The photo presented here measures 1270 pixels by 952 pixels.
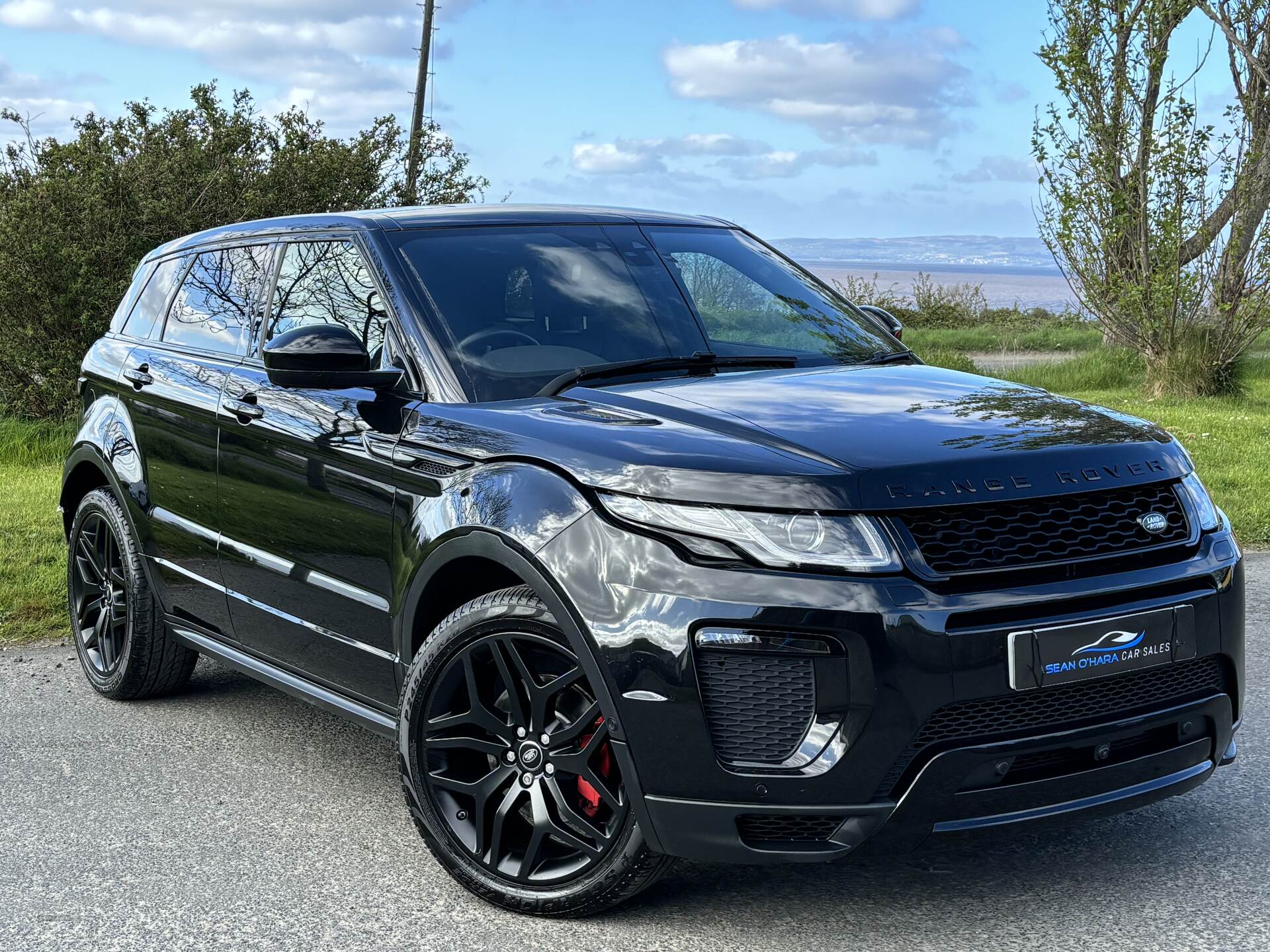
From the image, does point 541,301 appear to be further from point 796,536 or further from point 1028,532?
point 1028,532

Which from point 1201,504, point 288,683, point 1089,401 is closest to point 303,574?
point 288,683

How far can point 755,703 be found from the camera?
306 cm

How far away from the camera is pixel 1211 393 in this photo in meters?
14.6

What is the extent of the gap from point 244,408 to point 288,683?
2.89ft

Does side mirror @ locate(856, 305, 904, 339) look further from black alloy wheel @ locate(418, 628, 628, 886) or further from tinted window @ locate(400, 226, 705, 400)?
black alloy wheel @ locate(418, 628, 628, 886)

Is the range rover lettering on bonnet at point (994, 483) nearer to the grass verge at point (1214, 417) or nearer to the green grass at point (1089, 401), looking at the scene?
the green grass at point (1089, 401)

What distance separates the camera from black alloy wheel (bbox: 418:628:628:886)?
3.38m

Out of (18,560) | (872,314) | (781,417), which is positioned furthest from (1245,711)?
(18,560)

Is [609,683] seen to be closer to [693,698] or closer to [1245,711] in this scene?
[693,698]

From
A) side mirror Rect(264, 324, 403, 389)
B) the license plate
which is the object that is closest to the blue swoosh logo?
the license plate

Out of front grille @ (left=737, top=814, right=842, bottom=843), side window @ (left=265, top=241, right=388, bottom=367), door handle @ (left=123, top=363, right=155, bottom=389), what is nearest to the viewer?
front grille @ (left=737, top=814, right=842, bottom=843)

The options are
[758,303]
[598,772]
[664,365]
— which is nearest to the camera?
[598,772]

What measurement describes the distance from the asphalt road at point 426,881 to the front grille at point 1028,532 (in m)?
0.64

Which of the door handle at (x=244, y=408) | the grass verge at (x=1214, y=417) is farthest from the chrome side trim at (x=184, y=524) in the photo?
the grass verge at (x=1214, y=417)
